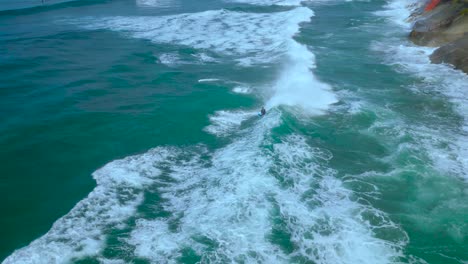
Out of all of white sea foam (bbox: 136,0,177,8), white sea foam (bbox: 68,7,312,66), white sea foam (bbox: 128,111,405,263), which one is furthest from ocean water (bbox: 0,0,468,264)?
white sea foam (bbox: 136,0,177,8)

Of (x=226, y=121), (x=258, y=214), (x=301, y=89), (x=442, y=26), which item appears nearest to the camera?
(x=258, y=214)

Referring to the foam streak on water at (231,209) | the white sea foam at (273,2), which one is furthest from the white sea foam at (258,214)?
the white sea foam at (273,2)

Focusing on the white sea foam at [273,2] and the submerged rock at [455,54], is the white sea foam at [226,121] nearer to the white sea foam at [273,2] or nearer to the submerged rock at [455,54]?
the submerged rock at [455,54]

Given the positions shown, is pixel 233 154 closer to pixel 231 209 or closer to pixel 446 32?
pixel 231 209

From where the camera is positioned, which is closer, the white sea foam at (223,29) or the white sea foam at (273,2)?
the white sea foam at (223,29)

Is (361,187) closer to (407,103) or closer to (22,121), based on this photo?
(407,103)

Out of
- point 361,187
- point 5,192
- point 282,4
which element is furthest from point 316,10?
point 5,192

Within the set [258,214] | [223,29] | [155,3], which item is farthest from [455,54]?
[155,3]
